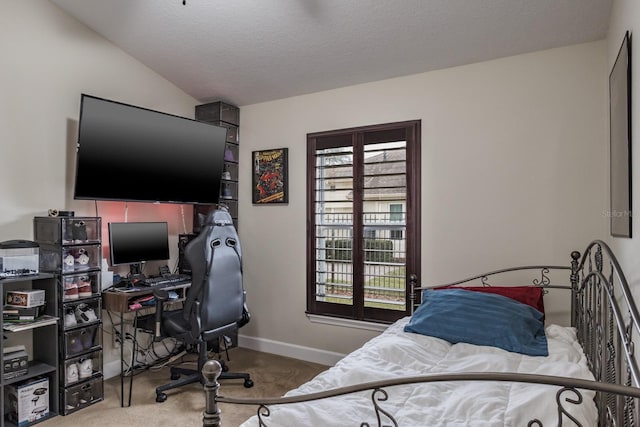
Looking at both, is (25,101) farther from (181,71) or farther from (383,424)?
(383,424)

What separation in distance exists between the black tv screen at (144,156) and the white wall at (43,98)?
0.37 ft

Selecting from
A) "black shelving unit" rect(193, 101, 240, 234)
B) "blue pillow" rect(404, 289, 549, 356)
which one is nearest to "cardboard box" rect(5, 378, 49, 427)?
"black shelving unit" rect(193, 101, 240, 234)

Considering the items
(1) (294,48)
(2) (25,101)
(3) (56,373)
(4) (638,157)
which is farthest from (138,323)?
(4) (638,157)

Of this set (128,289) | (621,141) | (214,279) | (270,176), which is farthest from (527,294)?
(128,289)

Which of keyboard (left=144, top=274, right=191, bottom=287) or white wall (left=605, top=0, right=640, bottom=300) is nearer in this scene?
white wall (left=605, top=0, right=640, bottom=300)

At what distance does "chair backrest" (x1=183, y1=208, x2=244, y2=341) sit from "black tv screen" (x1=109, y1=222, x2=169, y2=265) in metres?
0.78

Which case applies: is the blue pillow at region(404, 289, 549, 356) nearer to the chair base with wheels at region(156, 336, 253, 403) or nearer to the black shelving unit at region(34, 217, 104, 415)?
the chair base with wheels at region(156, 336, 253, 403)

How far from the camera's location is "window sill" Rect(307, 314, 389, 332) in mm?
3402

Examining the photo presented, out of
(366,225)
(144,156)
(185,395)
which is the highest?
(144,156)

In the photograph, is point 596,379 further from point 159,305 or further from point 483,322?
point 159,305

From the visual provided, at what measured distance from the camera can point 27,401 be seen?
261 centimetres

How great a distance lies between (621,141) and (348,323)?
7.84 ft

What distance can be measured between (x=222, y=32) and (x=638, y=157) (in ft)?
8.81

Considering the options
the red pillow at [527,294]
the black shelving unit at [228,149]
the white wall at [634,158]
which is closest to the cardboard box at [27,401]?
the black shelving unit at [228,149]
